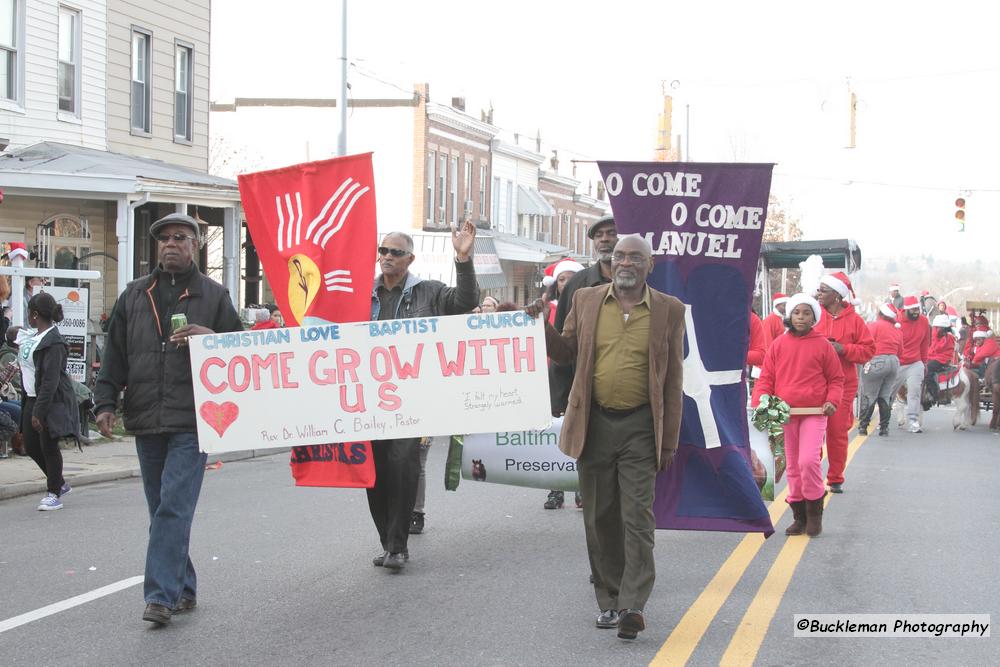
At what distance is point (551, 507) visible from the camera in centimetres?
1038

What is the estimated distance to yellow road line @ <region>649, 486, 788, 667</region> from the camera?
592 centimetres

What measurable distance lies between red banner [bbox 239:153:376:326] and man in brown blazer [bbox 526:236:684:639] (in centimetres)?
165

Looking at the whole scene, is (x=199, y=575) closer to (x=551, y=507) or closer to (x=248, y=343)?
(x=248, y=343)

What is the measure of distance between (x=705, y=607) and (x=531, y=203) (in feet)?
152

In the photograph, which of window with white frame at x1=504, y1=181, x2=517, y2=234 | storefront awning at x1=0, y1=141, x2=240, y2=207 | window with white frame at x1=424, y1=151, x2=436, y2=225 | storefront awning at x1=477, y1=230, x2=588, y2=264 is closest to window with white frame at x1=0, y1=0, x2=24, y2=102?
storefront awning at x1=0, y1=141, x2=240, y2=207

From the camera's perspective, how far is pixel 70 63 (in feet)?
68.7

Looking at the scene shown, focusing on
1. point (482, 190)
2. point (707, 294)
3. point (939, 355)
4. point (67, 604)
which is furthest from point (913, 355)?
point (482, 190)

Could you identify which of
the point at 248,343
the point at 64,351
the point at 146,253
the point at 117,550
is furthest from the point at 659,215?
the point at 146,253

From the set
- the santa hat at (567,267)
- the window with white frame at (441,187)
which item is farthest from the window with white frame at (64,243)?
the window with white frame at (441,187)

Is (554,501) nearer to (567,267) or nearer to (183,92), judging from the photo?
(567,267)

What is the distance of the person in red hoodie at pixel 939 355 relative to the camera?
2100 centimetres

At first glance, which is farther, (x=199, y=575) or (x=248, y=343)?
(x=199, y=575)

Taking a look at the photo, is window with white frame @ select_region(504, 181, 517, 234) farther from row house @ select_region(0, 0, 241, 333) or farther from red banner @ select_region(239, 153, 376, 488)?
red banner @ select_region(239, 153, 376, 488)

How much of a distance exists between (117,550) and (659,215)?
4.36m
